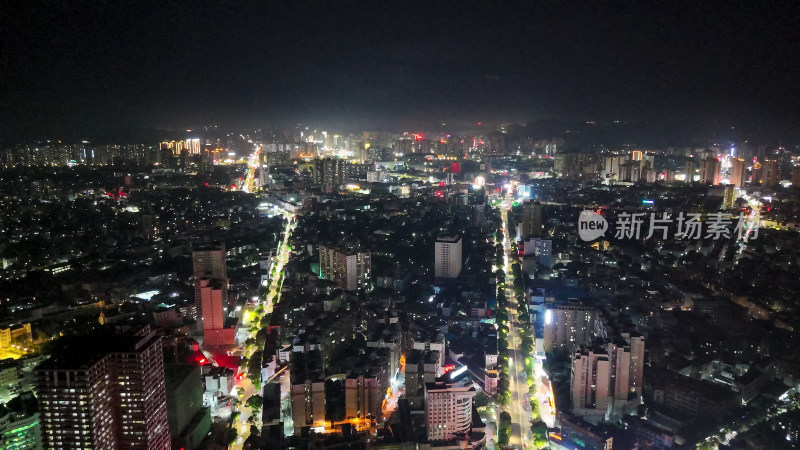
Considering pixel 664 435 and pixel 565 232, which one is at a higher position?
pixel 565 232

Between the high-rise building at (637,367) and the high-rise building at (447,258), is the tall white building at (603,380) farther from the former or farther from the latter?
the high-rise building at (447,258)

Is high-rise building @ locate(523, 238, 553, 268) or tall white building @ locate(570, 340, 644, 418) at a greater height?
high-rise building @ locate(523, 238, 553, 268)

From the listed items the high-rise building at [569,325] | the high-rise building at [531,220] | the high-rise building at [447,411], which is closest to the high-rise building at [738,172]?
the high-rise building at [531,220]

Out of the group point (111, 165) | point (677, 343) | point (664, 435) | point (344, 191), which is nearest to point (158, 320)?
point (664, 435)

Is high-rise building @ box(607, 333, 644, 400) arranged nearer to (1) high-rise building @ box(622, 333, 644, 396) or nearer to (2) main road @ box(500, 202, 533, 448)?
(1) high-rise building @ box(622, 333, 644, 396)

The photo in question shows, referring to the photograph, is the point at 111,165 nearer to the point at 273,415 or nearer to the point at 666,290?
the point at 273,415

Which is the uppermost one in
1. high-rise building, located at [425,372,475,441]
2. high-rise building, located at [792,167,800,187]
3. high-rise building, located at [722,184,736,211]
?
high-rise building, located at [792,167,800,187]

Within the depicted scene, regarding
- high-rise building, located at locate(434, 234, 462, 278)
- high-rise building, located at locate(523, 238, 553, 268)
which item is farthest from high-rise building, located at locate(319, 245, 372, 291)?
high-rise building, located at locate(523, 238, 553, 268)
